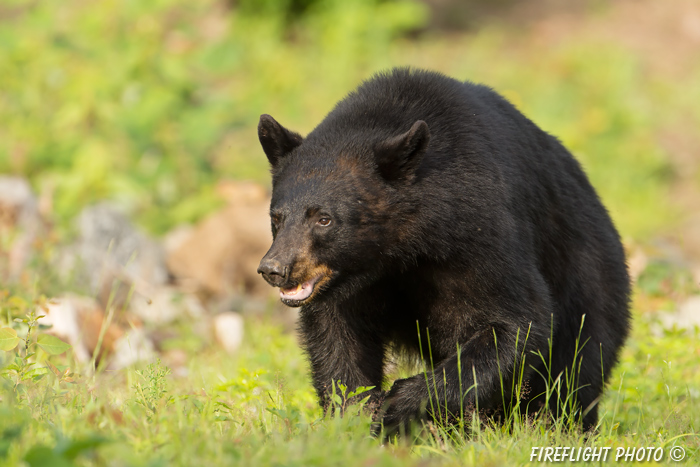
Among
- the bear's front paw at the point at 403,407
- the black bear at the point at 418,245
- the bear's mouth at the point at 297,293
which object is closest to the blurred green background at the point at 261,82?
the black bear at the point at 418,245

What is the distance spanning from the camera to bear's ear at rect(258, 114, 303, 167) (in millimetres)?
3998

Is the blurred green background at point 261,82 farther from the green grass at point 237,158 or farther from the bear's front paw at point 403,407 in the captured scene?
the bear's front paw at point 403,407

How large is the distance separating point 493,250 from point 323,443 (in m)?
1.37

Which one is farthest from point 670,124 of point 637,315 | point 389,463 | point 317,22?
point 389,463

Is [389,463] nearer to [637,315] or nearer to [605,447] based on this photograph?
[605,447]

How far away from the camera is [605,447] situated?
3.34 m

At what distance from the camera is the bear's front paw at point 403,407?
3789mm

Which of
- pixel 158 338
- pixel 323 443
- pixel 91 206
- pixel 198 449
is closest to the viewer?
pixel 198 449

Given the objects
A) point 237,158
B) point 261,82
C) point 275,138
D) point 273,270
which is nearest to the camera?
point 273,270

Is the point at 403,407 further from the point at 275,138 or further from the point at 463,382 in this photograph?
the point at 275,138

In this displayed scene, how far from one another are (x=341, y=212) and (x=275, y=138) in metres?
0.58

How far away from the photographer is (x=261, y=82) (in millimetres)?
12477

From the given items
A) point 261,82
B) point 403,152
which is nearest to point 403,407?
point 403,152

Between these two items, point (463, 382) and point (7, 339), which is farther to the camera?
point (463, 382)
